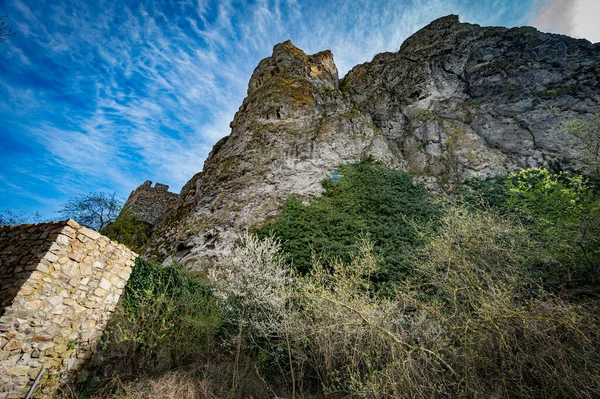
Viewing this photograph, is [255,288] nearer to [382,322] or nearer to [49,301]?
[382,322]

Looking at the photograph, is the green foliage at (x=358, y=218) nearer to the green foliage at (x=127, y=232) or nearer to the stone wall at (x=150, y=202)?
the green foliage at (x=127, y=232)

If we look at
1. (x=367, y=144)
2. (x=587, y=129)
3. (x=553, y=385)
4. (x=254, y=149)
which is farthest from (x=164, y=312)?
(x=587, y=129)

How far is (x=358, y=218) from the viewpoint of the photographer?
45.8ft

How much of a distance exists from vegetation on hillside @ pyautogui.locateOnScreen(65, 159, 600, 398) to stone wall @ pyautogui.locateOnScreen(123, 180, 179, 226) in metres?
17.4

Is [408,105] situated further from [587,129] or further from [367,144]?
[587,129]

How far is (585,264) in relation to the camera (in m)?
6.58

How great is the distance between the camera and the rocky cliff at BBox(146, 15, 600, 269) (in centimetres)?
1550

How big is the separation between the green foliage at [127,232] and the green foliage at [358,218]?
559 inches

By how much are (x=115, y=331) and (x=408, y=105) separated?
25.0 metres

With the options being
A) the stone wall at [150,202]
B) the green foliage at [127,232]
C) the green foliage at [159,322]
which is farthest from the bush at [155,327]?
the stone wall at [150,202]

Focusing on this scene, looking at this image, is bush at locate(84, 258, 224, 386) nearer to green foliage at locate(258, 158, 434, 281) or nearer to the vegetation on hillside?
the vegetation on hillside

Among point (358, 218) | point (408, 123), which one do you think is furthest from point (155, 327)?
point (408, 123)

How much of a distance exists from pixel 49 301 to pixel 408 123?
23.8 metres

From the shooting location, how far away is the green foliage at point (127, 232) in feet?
66.6
